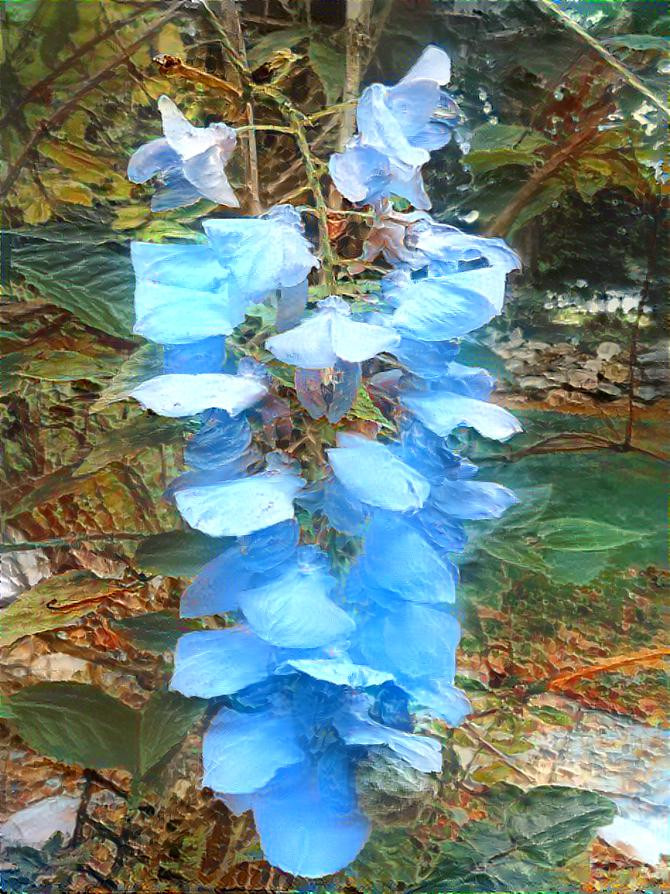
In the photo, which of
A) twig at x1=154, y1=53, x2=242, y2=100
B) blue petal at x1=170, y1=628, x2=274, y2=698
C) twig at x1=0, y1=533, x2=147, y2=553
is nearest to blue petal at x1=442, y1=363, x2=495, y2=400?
blue petal at x1=170, y1=628, x2=274, y2=698

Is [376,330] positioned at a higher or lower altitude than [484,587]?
higher

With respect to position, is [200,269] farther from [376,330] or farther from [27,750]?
[27,750]

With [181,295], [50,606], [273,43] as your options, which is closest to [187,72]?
[273,43]

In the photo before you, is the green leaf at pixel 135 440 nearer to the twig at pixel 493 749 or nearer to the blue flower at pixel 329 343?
the blue flower at pixel 329 343

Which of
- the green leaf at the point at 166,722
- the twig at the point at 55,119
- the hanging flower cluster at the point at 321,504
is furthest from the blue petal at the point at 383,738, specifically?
the twig at the point at 55,119

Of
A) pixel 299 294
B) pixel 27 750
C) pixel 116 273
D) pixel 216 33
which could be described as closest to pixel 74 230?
pixel 116 273

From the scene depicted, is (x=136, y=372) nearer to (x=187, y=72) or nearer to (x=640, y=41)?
(x=187, y=72)

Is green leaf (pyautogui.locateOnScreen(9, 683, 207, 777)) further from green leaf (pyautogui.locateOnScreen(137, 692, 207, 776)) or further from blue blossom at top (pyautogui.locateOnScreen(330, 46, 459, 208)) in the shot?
blue blossom at top (pyautogui.locateOnScreen(330, 46, 459, 208))
